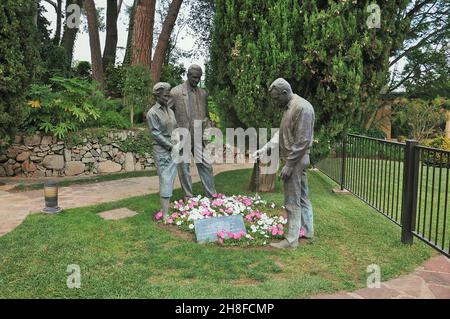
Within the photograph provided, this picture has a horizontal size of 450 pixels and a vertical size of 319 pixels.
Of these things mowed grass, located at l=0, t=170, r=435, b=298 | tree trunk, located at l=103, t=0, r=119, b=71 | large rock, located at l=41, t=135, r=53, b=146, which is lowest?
mowed grass, located at l=0, t=170, r=435, b=298

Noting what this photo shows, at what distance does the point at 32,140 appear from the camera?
30.8 ft

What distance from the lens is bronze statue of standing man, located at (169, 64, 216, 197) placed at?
6176 millimetres

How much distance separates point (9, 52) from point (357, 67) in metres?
6.31

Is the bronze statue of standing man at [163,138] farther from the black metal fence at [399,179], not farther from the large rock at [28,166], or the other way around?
the large rock at [28,166]

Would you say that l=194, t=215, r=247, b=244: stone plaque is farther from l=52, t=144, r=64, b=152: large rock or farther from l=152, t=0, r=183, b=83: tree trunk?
l=152, t=0, r=183, b=83: tree trunk

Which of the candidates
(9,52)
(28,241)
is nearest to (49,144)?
(9,52)

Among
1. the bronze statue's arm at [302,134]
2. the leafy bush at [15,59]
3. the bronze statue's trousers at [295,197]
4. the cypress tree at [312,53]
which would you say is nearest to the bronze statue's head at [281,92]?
the bronze statue's arm at [302,134]

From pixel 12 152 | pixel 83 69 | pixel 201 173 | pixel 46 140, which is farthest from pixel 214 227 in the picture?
pixel 83 69

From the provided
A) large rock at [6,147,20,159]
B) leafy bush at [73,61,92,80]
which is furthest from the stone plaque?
leafy bush at [73,61,92,80]

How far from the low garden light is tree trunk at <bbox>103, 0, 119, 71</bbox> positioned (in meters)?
12.3

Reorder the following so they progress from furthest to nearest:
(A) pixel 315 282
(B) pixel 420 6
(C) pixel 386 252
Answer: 1. (B) pixel 420 6
2. (C) pixel 386 252
3. (A) pixel 315 282

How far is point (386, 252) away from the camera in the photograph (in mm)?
4637

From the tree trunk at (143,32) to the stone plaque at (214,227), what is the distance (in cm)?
746
